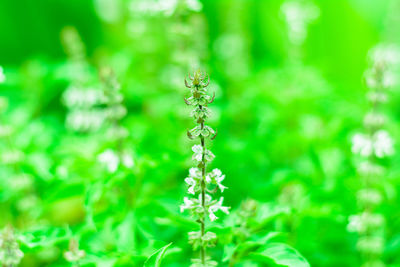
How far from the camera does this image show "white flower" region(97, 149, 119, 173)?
256cm

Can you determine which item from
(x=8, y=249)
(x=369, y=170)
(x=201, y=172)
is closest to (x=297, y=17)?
(x=369, y=170)

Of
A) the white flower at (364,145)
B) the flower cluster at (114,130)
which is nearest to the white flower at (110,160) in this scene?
the flower cluster at (114,130)

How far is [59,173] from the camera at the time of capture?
280 cm

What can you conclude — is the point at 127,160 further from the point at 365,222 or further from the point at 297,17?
the point at 297,17

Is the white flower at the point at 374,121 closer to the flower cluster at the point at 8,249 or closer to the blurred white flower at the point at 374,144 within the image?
the blurred white flower at the point at 374,144

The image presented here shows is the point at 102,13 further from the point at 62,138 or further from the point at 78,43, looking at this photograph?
the point at 62,138

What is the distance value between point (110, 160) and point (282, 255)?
3.80 feet

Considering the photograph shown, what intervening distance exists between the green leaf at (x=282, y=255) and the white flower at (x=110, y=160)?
0.96 metres

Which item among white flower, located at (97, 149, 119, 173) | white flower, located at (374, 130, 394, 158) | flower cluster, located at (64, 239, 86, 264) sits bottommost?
flower cluster, located at (64, 239, 86, 264)

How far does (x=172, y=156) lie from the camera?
2.72 metres

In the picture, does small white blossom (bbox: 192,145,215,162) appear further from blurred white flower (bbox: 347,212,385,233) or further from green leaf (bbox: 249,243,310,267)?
blurred white flower (bbox: 347,212,385,233)

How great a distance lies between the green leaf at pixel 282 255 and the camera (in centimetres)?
196

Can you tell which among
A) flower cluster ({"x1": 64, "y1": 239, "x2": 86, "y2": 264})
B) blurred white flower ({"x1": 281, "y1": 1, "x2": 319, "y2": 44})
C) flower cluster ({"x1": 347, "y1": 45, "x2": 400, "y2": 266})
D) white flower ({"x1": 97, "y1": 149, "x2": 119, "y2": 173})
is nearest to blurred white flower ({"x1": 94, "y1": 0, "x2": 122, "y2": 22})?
blurred white flower ({"x1": 281, "y1": 1, "x2": 319, "y2": 44})

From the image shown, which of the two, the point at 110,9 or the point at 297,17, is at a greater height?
the point at 110,9
